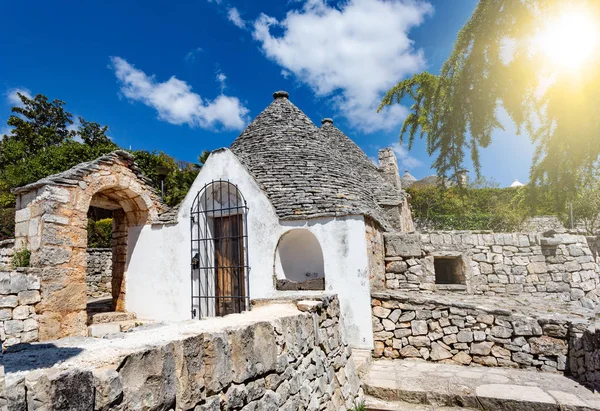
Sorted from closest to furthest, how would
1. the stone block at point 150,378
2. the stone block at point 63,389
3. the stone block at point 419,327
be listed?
the stone block at point 63,389
the stone block at point 150,378
the stone block at point 419,327

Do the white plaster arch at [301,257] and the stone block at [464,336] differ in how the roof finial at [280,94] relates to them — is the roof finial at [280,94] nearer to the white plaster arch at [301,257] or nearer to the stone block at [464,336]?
the white plaster arch at [301,257]

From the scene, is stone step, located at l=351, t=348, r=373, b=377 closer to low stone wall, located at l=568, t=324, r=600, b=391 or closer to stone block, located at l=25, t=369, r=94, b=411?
low stone wall, located at l=568, t=324, r=600, b=391

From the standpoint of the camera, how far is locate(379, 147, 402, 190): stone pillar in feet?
39.2

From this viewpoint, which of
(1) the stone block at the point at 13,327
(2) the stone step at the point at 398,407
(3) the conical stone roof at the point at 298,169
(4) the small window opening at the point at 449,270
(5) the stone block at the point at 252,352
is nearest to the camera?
(5) the stone block at the point at 252,352

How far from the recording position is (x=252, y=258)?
651 cm

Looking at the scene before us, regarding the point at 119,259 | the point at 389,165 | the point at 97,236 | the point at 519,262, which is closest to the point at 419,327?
the point at 519,262

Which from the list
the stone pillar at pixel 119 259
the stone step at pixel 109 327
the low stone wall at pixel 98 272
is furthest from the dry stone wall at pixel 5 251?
the stone step at pixel 109 327

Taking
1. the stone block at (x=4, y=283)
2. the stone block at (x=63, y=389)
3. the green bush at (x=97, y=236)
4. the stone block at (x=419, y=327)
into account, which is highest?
the green bush at (x=97, y=236)

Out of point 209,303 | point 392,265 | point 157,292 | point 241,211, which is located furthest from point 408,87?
point 157,292

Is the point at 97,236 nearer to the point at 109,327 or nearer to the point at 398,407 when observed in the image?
the point at 109,327

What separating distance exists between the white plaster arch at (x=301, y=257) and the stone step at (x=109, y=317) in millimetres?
3384

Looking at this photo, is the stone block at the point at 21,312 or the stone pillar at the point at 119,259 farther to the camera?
the stone pillar at the point at 119,259

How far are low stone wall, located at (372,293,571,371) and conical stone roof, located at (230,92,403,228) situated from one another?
5.60ft

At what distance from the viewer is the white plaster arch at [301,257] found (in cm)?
739
